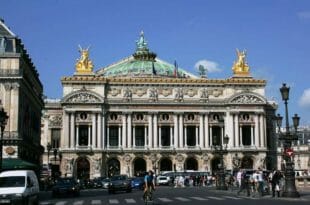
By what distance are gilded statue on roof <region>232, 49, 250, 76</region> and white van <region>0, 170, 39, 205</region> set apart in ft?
301

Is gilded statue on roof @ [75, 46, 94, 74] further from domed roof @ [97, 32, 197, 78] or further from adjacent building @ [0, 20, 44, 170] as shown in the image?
adjacent building @ [0, 20, 44, 170]

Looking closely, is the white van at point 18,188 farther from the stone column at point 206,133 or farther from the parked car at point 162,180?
the stone column at point 206,133

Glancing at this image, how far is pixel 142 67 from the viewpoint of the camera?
140375 mm

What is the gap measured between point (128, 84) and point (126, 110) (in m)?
5.25

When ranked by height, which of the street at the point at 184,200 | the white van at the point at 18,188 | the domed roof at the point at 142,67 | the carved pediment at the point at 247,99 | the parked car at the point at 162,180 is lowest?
the parked car at the point at 162,180

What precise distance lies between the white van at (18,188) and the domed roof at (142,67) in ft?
336

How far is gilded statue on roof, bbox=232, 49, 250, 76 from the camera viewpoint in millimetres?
122062

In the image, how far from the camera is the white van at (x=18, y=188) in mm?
29422

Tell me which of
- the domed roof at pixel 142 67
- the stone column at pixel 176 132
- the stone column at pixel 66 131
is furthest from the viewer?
the domed roof at pixel 142 67

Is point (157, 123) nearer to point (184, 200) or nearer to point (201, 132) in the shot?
point (201, 132)

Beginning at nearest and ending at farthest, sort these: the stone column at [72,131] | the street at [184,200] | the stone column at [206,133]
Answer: the street at [184,200]
the stone column at [72,131]
the stone column at [206,133]

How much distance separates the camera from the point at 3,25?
72.7 meters

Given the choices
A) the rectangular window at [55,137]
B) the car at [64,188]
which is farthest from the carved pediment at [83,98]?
the car at [64,188]

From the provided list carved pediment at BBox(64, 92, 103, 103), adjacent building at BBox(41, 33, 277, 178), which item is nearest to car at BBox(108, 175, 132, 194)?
adjacent building at BBox(41, 33, 277, 178)
